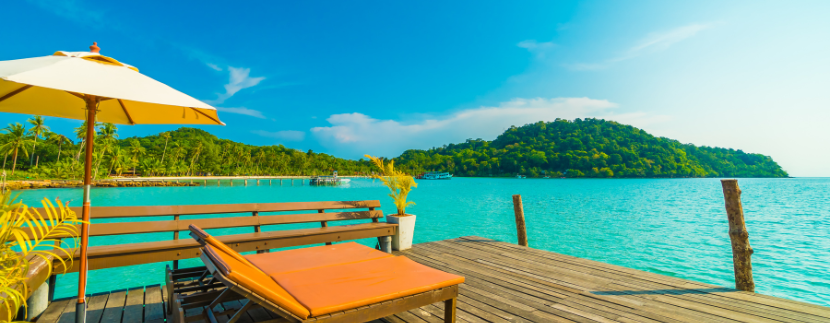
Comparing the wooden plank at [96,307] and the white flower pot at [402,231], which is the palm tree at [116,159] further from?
the white flower pot at [402,231]

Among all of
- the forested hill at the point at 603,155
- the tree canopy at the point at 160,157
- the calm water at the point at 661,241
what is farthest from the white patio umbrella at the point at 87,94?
the forested hill at the point at 603,155

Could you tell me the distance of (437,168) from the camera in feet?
355

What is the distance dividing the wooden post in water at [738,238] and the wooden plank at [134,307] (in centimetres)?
548

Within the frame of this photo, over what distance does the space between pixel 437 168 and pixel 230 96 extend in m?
107

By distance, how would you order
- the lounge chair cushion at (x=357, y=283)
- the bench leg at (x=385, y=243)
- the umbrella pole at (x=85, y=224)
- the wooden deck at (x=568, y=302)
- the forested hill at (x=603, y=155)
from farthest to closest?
the forested hill at (x=603, y=155), the bench leg at (x=385, y=243), the wooden deck at (x=568, y=302), the umbrella pole at (x=85, y=224), the lounge chair cushion at (x=357, y=283)

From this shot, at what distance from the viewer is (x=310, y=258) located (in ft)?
9.10

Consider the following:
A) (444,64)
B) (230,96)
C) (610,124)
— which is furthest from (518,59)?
(230,96)

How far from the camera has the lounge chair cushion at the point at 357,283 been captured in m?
1.88

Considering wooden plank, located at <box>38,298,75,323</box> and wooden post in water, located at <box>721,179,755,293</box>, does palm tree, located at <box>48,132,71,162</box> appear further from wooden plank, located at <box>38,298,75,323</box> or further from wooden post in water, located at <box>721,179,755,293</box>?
wooden post in water, located at <box>721,179,755,293</box>

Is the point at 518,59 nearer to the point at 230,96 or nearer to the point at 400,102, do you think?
the point at 400,102

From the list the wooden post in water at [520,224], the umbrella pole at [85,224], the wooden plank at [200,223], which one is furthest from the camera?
the wooden post in water at [520,224]

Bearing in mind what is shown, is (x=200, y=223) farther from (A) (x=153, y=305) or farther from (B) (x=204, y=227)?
(A) (x=153, y=305)

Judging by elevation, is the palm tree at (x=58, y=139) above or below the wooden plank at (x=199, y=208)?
above

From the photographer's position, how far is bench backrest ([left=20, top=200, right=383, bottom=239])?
3048mm
